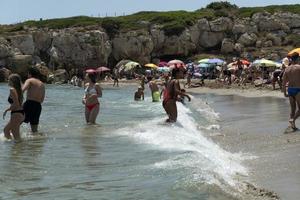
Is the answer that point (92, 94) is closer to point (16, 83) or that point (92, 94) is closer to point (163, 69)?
point (16, 83)

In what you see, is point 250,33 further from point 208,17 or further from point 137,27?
point 137,27

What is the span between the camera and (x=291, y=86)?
11719mm

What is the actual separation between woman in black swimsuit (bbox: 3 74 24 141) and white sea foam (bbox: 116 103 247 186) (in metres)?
2.53

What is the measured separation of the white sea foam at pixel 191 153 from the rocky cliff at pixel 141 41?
48.9m

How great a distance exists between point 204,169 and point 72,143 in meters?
4.54

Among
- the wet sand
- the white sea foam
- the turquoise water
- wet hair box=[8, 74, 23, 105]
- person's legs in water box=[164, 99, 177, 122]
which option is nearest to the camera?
the turquoise water

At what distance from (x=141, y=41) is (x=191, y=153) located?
2173 inches

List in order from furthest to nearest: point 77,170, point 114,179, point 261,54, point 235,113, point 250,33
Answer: point 250,33
point 261,54
point 235,113
point 77,170
point 114,179

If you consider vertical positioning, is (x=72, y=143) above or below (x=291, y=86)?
below

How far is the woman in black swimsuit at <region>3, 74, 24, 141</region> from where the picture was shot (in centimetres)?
1108

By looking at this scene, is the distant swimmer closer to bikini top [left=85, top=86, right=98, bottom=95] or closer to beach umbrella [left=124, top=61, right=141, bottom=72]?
bikini top [left=85, top=86, right=98, bottom=95]

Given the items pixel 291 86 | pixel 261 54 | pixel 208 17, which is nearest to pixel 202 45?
pixel 208 17

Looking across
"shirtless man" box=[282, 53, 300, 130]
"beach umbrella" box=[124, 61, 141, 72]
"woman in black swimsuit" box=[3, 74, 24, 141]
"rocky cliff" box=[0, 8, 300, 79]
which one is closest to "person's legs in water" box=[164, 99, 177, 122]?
"shirtless man" box=[282, 53, 300, 130]

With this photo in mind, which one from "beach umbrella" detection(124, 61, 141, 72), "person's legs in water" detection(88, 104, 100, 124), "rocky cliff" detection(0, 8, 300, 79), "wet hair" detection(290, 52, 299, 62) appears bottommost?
"beach umbrella" detection(124, 61, 141, 72)
